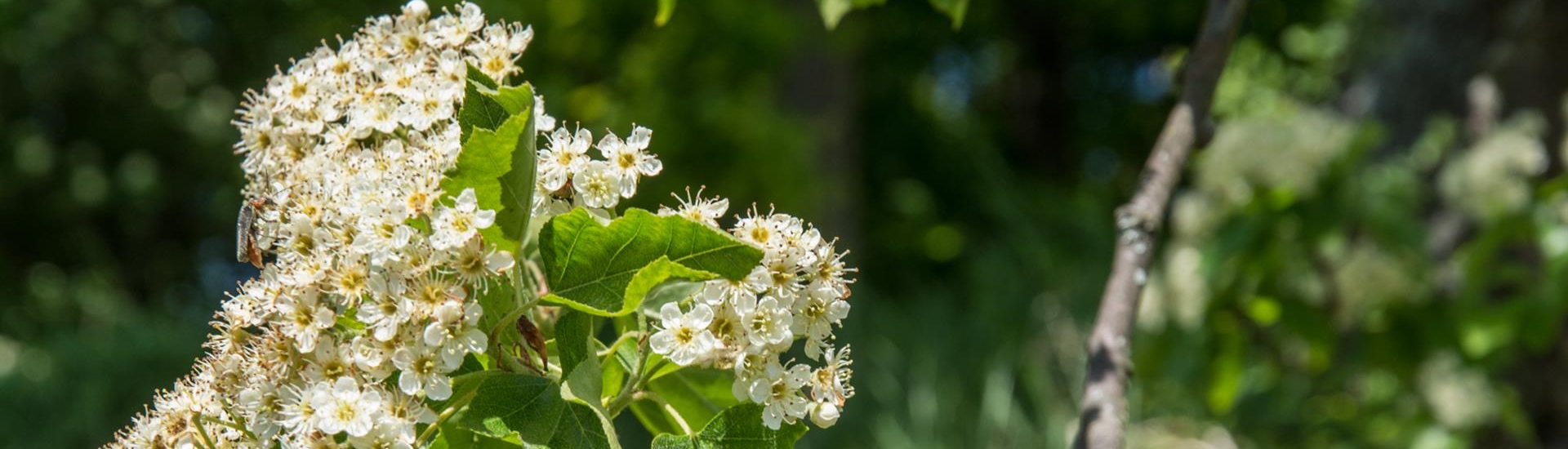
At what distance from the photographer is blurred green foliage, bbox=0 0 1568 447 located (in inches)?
90.7

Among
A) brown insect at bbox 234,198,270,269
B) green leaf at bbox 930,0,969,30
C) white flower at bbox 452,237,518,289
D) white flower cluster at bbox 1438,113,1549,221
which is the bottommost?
white flower at bbox 452,237,518,289

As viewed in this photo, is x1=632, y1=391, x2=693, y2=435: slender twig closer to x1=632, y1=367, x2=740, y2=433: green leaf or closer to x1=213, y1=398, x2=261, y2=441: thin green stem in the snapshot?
x1=632, y1=367, x2=740, y2=433: green leaf

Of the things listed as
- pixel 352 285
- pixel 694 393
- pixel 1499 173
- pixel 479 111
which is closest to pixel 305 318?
pixel 352 285

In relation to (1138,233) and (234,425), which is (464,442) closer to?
(234,425)

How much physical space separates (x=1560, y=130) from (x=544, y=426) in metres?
2.77

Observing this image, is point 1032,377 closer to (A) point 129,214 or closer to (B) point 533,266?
(B) point 533,266

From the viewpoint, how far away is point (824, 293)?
2.07ft

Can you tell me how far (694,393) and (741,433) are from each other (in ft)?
0.40

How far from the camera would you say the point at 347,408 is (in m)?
0.60

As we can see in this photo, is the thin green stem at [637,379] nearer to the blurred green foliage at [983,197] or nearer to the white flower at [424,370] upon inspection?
the white flower at [424,370]

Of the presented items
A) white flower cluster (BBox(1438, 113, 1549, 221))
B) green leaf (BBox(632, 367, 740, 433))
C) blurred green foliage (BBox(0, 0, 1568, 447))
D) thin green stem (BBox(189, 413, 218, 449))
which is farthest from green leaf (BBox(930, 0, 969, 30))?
white flower cluster (BBox(1438, 113, 1549, 221))

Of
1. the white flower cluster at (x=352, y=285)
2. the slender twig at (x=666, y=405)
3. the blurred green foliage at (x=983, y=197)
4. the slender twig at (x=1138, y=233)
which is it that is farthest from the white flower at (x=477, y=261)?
the slender twig at (x=1138, y=233)

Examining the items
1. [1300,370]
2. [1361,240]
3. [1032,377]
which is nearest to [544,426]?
[1361,240]

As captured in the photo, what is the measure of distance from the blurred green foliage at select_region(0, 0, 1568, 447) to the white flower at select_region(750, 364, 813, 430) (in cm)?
25
